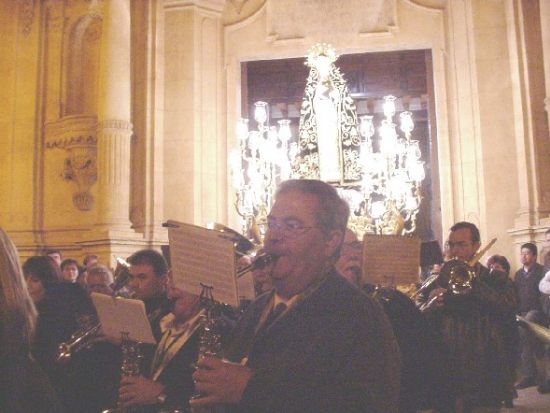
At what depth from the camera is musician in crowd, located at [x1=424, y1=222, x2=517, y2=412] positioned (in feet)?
15.5

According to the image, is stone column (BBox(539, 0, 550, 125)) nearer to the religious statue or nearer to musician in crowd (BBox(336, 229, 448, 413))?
the religious statue

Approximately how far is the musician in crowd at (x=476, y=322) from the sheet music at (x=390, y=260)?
0.89 meters

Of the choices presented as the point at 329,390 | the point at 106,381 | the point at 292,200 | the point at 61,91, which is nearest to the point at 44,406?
the point at 329,390

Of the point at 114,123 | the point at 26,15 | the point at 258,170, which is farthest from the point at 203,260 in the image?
the point at 26,15

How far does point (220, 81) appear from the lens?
11.8 metres

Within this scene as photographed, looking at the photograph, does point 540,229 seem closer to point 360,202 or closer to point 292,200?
point 360,202

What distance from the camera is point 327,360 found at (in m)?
1.96

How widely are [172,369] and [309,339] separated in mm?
1377

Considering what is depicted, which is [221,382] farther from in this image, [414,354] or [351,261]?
[351,261]

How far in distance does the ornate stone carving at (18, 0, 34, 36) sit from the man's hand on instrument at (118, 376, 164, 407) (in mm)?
10310

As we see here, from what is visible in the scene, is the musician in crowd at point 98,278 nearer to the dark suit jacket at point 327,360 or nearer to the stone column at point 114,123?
the dark suit jacket at point 327,360

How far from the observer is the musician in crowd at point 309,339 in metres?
1.92

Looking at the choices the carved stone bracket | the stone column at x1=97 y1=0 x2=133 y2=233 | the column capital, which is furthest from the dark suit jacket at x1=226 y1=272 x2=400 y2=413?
the column capital

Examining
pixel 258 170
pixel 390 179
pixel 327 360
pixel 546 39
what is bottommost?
pixel 327 360
